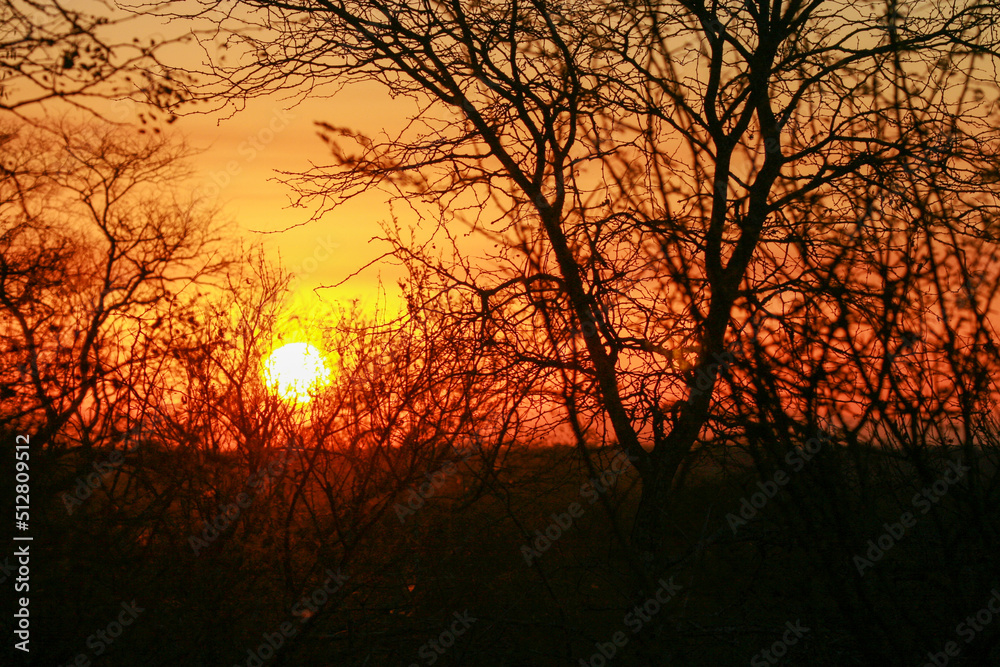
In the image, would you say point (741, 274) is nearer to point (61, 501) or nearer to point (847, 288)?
point (847, 288)

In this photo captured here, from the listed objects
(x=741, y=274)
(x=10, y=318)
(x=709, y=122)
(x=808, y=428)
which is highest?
(x=10, y=318)

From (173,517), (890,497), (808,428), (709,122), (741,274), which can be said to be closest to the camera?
(808,428)

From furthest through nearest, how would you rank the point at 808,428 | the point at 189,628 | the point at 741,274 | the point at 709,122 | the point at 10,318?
the point at 10,318, the point at 189,628, the point at 709,122, the point at 741,274, the point at 808,428

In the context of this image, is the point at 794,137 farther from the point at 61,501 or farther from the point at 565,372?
the point at 61,501

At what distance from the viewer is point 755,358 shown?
10.9ft

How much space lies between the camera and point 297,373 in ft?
21.3

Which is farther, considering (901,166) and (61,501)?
(61,501)

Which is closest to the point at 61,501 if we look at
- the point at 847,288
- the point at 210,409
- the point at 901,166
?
the point at 210,409

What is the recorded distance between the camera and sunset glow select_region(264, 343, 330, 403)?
6004 millimetres

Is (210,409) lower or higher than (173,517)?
higher

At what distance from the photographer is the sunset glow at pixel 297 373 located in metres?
6.00

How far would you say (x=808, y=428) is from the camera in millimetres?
3295

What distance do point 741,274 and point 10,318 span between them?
799cm

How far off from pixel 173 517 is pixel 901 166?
5.64 m
